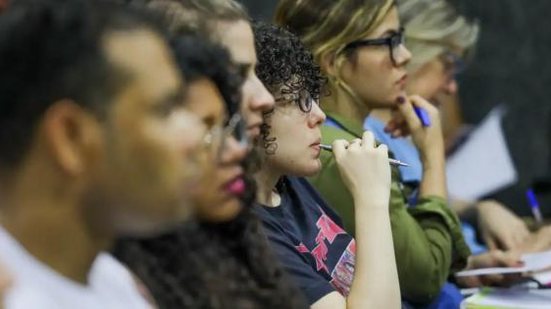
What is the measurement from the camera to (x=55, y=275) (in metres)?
1.08

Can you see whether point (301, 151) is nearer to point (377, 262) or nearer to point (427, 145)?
point (377, 262)

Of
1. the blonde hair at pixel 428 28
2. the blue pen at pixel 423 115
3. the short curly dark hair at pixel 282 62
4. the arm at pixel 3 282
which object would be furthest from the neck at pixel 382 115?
the arm at pixel 3 282

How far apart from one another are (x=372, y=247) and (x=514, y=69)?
2565 millimetres

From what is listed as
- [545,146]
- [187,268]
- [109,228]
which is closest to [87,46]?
[109,228]

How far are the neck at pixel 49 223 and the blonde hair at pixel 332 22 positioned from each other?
1358mm

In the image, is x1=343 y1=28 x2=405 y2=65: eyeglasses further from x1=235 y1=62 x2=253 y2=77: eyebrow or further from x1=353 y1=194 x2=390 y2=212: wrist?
x1=235 y1=62 x2=253 y2=77: eyebrow

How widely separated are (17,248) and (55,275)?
1.6 inches

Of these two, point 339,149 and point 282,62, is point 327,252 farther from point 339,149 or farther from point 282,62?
point 282,62

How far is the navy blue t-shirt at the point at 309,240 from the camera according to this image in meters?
1.76

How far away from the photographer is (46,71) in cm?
106

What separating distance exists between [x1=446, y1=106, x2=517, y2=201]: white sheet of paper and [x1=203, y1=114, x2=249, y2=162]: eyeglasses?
82.6 inches

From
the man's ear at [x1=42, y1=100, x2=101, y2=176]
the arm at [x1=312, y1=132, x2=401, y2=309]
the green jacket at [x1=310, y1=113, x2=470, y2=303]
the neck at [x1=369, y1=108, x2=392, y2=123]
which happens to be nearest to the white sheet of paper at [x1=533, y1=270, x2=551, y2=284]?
the green jacket at [x1=310, y1=113, x2=470, y2=303]

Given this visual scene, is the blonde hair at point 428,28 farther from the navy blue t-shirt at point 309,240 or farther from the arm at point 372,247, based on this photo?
the arm at point 372,247

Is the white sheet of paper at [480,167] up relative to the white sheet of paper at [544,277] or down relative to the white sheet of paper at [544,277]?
down
